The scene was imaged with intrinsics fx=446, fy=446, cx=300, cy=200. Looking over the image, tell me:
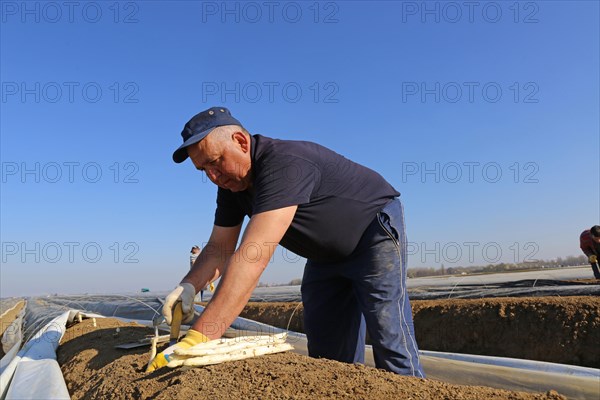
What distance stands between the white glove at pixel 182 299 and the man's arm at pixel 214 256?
0.29 feet

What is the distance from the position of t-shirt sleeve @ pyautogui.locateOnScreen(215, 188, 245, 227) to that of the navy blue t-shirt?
3.0 inches

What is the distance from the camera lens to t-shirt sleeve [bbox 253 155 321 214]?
71.0 inches

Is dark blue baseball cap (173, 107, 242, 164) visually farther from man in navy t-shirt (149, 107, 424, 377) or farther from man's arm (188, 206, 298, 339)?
man's arm (188, 206, 298, 339)

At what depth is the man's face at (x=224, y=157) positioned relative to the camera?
201 centimetres

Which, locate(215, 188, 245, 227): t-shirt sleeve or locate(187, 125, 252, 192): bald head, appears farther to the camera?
locate(215, 188, 245, 227): t-shirt sleeve

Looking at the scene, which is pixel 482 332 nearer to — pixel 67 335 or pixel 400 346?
pixel 400 346

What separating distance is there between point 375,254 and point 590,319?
159 inches

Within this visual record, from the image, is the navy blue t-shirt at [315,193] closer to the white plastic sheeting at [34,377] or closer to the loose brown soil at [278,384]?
the loose brown soil at [278,384]

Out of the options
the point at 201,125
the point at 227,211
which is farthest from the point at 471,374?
the point at 201,125

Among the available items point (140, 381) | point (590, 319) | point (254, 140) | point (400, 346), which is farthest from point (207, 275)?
point (590, 319)

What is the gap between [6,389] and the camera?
2.66 meters

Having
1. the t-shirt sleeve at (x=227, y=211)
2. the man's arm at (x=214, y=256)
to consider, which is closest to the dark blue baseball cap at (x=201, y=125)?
the t-shirt sleeve at (x=227, y=211)

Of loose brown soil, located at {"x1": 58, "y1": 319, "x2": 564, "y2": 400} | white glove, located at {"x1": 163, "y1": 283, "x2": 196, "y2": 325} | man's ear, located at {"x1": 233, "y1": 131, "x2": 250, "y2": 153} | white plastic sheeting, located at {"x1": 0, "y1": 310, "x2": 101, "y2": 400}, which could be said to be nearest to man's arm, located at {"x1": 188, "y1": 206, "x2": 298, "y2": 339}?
loose brown soil, located at {"x1": 58, "y1": 319, "x2": 564, "y2": 400}

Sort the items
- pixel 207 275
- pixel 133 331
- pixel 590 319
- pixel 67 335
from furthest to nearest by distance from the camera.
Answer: pixel 590 319 < pixel 67 335 < pixel 133 331 < pixel 207 275
